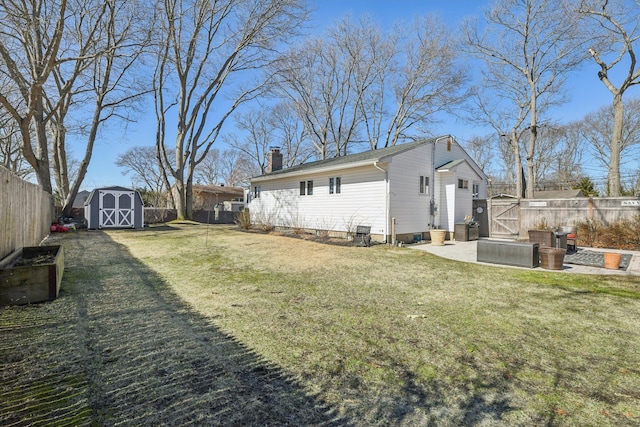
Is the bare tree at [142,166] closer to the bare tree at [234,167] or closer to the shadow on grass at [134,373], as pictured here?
the bare tree at [234,167]

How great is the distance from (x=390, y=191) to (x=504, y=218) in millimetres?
6308

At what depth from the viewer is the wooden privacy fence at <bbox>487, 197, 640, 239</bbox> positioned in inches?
421

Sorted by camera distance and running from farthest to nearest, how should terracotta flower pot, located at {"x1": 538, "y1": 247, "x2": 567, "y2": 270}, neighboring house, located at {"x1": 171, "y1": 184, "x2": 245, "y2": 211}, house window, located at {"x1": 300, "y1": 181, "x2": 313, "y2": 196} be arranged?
neighboring house, located at {"x1": 171, "y1": 184, "x2": 245, "y2": 211}
house window, located at {"x1": 300, "y1": 181, "x2": 313, "y2": 196}
terracotta flower pot, located at {"x1": 538, "y1": 247, "x2": 567, "y2": 270}

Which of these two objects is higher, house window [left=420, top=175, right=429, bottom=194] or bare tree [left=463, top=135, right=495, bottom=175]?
bare tree [left=463, top=135, right=495, bottom=175]

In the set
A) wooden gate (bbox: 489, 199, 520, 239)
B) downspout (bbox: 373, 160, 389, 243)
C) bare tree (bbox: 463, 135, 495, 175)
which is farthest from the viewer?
bare tree (bbox: 463, 135, 495, 175)

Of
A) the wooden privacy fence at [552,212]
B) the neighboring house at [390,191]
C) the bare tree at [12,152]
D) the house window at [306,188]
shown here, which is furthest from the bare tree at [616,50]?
the bare tree at [12,152]

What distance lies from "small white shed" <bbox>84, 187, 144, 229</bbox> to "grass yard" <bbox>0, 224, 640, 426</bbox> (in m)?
13.9

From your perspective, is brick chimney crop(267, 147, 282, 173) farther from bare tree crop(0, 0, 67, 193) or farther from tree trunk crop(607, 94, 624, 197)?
tree trunk crop(607, 94, 624, 197)

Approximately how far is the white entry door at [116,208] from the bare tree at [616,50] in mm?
24228

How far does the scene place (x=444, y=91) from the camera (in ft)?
74.6

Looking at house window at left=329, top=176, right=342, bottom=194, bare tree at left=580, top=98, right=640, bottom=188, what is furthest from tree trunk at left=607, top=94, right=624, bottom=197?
house window at left=329, top=176, right=342, bottom=194

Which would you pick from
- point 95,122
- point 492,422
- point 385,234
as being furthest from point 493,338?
point 95,122

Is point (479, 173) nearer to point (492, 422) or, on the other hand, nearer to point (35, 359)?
point (492, 422)

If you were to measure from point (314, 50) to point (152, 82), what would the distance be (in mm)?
12075
